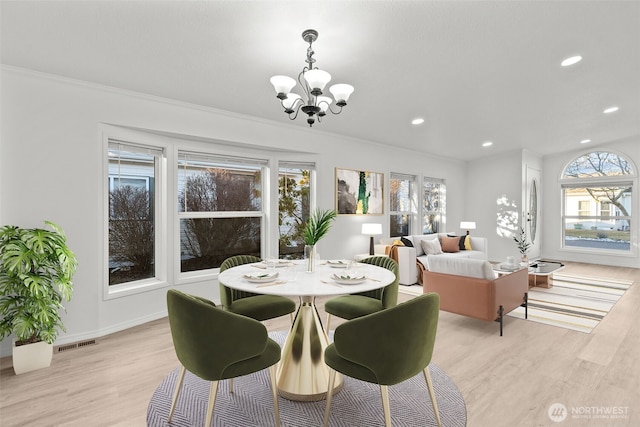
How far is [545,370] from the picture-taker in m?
2.54

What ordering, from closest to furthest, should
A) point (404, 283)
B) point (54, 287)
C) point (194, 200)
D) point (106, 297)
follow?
point (54, 287) → point (106, 297) → point (194, 200) → point (404, 283)

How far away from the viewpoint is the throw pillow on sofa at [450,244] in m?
6.28

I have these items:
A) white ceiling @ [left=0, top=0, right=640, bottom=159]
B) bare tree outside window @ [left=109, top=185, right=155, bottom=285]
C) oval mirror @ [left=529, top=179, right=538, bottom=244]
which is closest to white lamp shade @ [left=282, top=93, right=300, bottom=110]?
white ceiling @ [left=0, top=0, right=640, bottom=159]

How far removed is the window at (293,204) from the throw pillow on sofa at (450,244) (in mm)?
2932

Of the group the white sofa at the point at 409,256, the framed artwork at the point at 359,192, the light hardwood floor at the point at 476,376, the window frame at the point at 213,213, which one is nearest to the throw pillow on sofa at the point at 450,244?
the white sofa at the point at 409,256

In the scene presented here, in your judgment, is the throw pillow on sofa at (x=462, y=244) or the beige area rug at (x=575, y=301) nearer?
the beige area rug at (x=575, y=301)

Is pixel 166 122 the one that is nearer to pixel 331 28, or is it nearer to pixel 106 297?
pixel 106 297

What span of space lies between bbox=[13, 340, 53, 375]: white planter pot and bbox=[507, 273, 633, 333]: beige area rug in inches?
180

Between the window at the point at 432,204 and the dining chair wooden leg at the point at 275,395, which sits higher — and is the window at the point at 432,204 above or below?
above

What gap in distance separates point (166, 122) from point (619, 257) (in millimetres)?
9083

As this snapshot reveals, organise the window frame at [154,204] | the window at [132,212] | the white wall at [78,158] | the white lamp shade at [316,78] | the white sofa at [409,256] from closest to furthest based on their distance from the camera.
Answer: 1. the white lamp shade at [316,78]
2. the white wall at [78,158]
3. the window frame at [154,204]
4. the window at [132,212]
5. the white sofa at [409,256]

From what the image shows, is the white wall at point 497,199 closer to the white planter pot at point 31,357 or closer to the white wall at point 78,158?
the white wall at point 78,158

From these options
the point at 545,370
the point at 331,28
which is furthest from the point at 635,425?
the point at 331,28

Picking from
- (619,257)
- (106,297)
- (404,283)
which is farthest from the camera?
(619,257)
